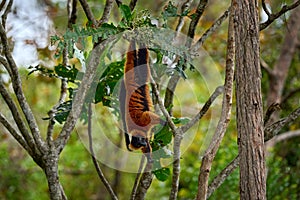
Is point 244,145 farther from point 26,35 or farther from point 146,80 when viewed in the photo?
point 26,35

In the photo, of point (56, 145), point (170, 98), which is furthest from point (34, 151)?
point (170, 98)

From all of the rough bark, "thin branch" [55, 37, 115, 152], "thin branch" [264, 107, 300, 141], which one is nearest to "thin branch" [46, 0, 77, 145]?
"thin branch" [55, 37, 115, 152]

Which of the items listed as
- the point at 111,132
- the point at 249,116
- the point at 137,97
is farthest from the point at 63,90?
the point at 111,132

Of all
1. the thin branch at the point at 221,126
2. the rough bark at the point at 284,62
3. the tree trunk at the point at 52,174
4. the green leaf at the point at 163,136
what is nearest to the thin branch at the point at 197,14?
the thin branch at the point at 221,126

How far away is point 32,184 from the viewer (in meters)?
4.09

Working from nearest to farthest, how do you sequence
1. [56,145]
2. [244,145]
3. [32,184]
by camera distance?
[244,145] < [56,145] < [32,184]

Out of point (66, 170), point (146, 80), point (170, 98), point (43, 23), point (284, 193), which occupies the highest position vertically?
point (43, 23)

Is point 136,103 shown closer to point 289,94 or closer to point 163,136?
point 163,136

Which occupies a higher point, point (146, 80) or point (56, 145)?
point (146, 80)

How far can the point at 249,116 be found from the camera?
1154mm

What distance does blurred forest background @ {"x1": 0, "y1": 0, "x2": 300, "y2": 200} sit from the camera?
108 inches

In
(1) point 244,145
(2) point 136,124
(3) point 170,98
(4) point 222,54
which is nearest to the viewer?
(1) point 244,145

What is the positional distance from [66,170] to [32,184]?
27 centimetres

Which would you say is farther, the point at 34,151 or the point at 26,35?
the point at 26,35
